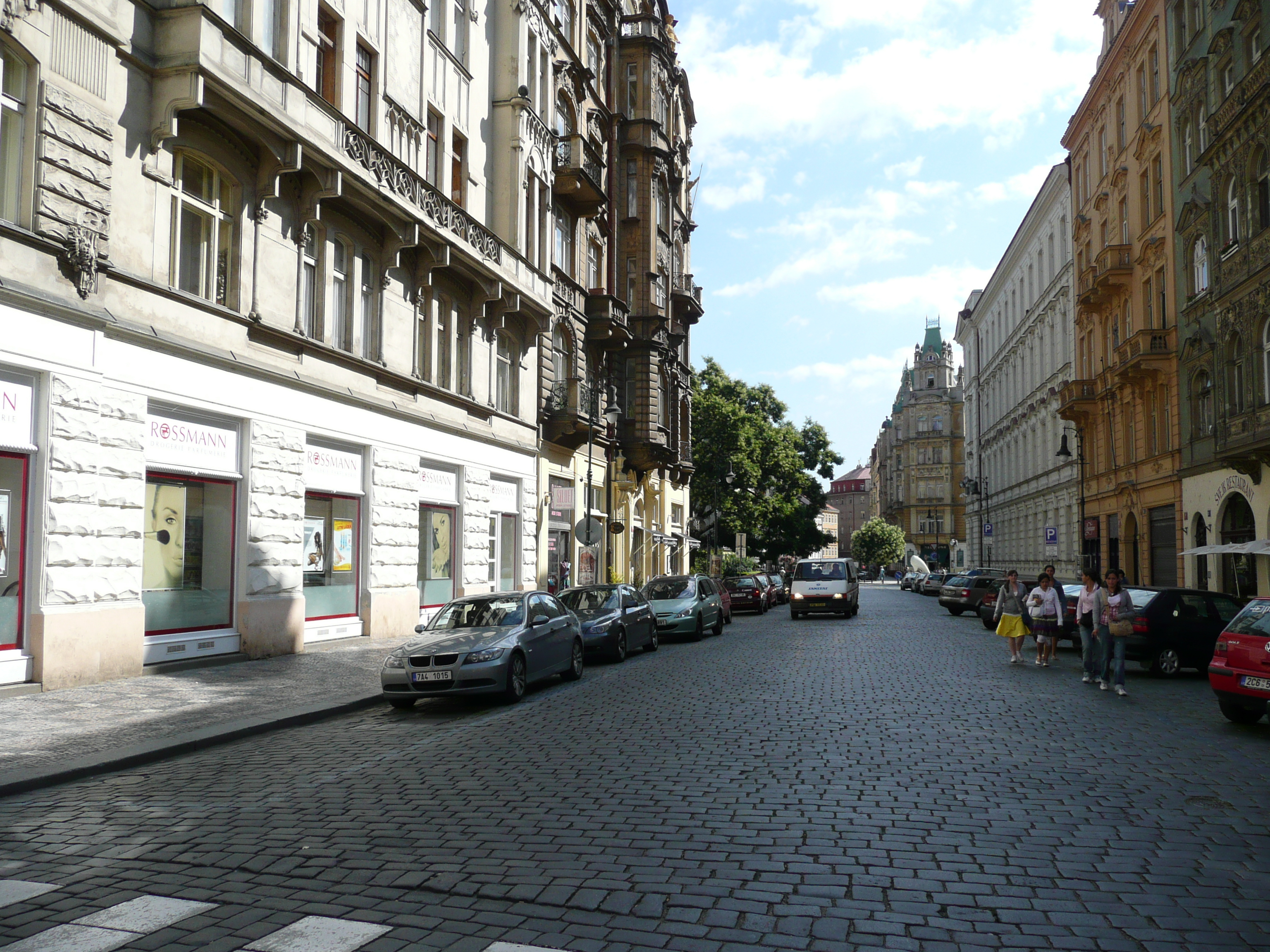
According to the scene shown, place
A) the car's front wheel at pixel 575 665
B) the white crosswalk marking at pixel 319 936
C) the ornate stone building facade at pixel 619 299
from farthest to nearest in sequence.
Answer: the ornate stone building facade at pixel 619 299 → the car's front wheel at pixel 575 665 → the white crosswalk marking at pixel 319 936

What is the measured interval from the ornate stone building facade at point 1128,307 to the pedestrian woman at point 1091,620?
1997 cm

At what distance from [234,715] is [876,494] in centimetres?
17574

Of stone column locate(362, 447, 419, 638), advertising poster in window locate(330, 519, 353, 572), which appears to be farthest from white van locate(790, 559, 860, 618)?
advertising poster in window locate(330, 519, 353, 572)

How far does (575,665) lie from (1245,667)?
8673mm

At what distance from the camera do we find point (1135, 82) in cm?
3747

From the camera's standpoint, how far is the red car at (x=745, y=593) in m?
38.9

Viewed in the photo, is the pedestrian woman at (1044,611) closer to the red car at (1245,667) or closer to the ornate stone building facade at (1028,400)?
the red car at (1245,667)

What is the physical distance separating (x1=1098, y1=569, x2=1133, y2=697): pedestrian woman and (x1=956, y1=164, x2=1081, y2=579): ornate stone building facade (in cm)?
2541

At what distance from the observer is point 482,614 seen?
14438mm

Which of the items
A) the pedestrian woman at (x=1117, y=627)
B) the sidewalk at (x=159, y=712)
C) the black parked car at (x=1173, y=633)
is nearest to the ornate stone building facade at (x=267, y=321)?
the sidewalk at (x=159, y=712)

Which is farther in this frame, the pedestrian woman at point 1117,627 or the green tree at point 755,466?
the green tree at point 755,466

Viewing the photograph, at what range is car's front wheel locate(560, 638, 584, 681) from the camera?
15.7m

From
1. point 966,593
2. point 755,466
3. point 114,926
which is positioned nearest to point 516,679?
point 114,926

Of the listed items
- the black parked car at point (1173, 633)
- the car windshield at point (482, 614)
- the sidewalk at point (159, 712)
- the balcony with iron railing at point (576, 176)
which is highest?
the balcony with iron railing at point (576, 176)
